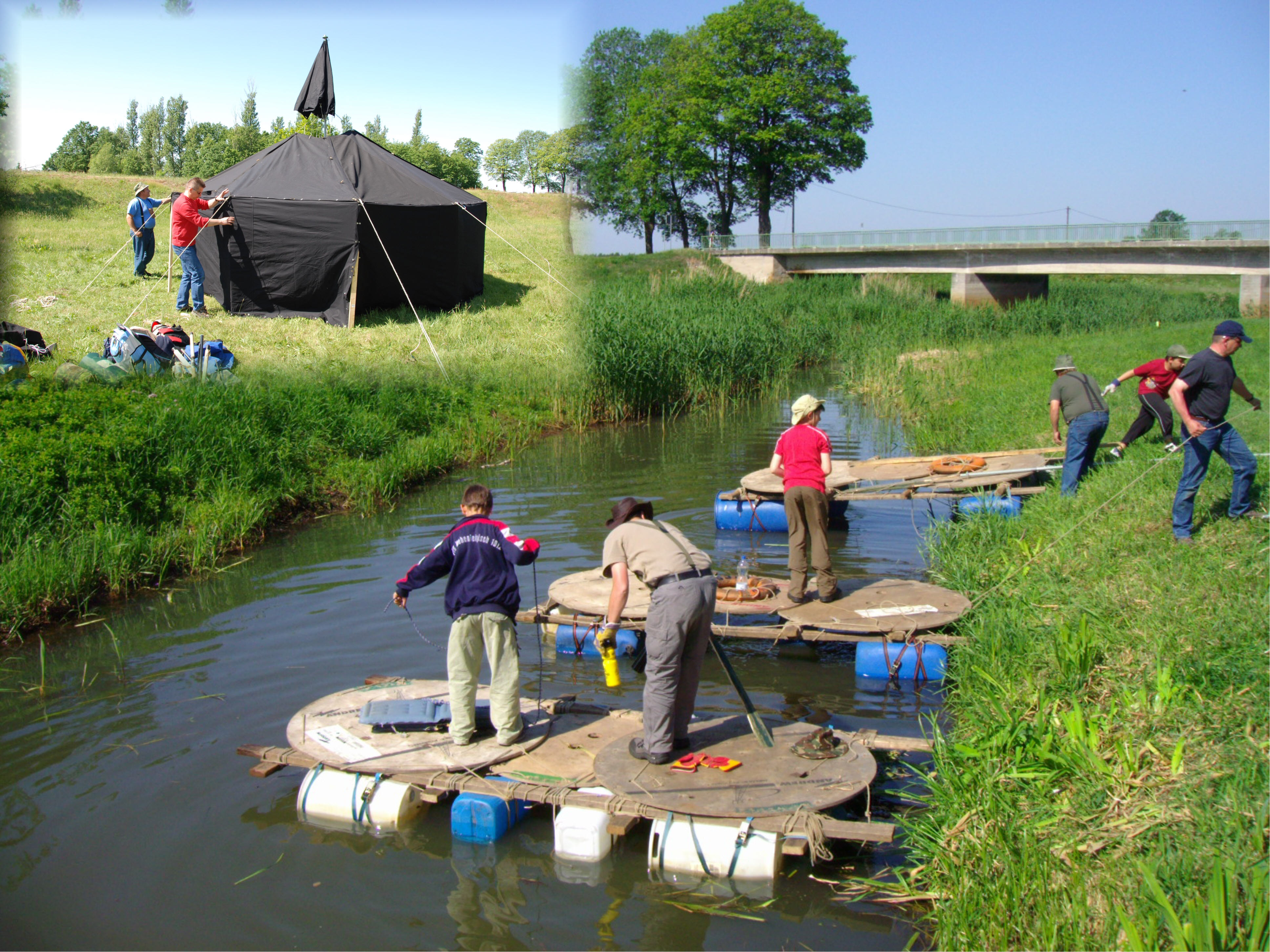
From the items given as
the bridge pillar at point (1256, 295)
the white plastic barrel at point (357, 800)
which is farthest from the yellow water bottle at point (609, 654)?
the bridge pillar at point (1256, 295)

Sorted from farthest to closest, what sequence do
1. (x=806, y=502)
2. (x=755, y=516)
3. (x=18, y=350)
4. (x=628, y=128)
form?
1. (x=628, y=128)
2. (x=755, y=516)
3. (x=18, y=350)
4. (x=806, y=502)

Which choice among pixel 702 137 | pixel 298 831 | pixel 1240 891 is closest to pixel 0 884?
pixel 298 831

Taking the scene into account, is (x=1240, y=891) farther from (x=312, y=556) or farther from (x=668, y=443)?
(x=668, y=443)

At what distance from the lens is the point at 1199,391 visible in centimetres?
873

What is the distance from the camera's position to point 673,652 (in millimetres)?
5898

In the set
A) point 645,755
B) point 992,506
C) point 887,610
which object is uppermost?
point 992,506

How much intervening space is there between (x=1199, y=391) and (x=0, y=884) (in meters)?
9.86

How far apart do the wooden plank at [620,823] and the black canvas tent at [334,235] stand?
39.0ft

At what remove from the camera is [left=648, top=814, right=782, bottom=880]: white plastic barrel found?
5195 millimetres

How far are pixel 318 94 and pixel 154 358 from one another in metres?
6.29

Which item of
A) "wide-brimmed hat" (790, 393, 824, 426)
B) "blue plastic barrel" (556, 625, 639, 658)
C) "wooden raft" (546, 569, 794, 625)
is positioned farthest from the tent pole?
"wide-brimmed hat" (790, 393, 824, 426)

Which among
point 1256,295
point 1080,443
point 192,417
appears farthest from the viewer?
point 1256,295

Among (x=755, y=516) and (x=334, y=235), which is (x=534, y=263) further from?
(x=755, y=516)

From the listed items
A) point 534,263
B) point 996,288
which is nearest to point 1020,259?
point 996,288
